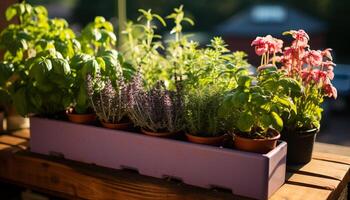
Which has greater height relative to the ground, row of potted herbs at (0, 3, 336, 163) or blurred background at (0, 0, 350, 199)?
blurred background at (0, 0, 350, 199)

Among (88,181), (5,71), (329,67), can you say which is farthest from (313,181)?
(5,71)

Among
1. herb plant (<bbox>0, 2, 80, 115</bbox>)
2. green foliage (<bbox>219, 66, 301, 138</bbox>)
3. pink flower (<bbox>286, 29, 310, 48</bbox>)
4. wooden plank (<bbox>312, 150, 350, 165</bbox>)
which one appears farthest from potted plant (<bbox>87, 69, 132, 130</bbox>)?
wooden plank (<bbox>312, 150, 350, 165</bbox>)

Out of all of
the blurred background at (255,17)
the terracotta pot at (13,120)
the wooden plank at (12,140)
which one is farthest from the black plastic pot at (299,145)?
the blurred background at (255,17)

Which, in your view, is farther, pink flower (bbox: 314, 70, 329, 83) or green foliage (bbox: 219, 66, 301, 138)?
pink flower (bbox: 314, 70, 329, 83)

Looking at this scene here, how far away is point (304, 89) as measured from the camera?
1.30 meters

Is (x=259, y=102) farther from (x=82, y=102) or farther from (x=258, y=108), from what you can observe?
(x=82, y=102)

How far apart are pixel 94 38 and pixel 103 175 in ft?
1.75

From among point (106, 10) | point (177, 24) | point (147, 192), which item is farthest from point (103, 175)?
point (106, 10)

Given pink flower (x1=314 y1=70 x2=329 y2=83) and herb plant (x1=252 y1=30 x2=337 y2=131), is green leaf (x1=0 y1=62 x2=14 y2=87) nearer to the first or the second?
herb plant (x1=252 y1=30 x2=337 y2=131)

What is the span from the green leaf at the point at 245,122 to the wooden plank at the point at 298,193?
21 centimetres

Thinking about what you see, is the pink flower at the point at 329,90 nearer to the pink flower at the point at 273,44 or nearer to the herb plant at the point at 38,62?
the pink flower at the point at 273,44

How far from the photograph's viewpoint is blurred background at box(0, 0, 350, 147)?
1427 cm

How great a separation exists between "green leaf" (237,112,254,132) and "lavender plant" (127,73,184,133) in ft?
0.66

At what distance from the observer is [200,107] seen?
1.20 m
